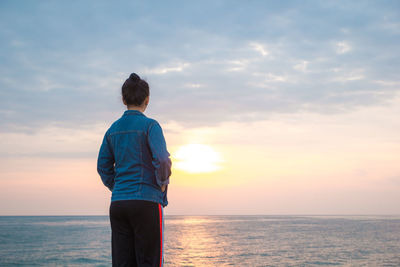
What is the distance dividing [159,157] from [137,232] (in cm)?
60

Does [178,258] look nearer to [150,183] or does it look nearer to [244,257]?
[244,257]

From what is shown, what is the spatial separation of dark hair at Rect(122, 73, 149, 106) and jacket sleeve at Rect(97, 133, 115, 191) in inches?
14.4

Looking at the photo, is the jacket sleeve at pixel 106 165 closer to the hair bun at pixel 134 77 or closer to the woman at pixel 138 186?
the woman at pixel 138 186

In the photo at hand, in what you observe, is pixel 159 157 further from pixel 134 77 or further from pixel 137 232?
pixel 134 77

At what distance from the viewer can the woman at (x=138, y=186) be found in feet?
9.53

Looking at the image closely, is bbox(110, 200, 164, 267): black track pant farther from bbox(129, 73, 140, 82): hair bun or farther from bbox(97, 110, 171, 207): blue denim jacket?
bbox(129, 73, 140, 82): hair bun

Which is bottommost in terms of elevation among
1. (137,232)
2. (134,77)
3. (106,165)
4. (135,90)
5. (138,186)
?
(137,232)

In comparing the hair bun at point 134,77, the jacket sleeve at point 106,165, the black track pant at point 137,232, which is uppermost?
the hair bun at point 134,77

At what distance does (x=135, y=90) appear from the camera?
3.19 m

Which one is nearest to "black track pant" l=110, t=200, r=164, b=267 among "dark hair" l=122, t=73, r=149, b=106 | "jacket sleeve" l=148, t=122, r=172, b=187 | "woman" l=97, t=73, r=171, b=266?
"woman" l=97, t=73, r=171, b=266

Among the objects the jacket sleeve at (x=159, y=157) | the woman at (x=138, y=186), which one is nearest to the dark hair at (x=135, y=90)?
the woman at (x=138, y=186)

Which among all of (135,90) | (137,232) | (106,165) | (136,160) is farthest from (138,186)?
→ (135,90)

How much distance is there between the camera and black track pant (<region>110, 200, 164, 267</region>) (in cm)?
290

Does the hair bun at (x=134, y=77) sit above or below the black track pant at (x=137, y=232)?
above
